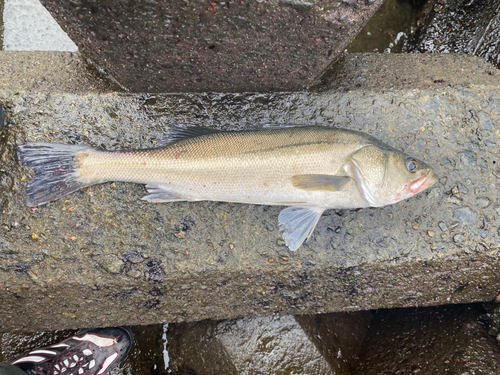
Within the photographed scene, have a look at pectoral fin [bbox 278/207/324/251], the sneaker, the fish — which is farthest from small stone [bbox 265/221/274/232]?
the sneaker

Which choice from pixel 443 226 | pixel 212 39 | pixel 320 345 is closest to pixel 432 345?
pixel 320 345

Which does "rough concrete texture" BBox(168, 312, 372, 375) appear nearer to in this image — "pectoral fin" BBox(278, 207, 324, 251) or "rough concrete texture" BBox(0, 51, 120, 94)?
"pectoral fin" BBox(278, 207, 324, 251)

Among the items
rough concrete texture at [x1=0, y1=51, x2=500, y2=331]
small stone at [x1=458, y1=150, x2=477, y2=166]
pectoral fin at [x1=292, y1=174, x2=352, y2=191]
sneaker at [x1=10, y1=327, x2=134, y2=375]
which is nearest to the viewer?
pectoral fin at [x1=292, y1=174, x2=352, y2=191]

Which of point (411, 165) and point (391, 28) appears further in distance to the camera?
point (391, 28)

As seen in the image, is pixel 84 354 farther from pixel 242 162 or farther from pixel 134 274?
pixel 242 162

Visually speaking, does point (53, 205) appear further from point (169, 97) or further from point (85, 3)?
point (85, 3)

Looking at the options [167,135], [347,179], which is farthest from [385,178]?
[167,135]

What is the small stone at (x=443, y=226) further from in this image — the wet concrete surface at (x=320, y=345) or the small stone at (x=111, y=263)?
the small stone at (x=111, y=263)
